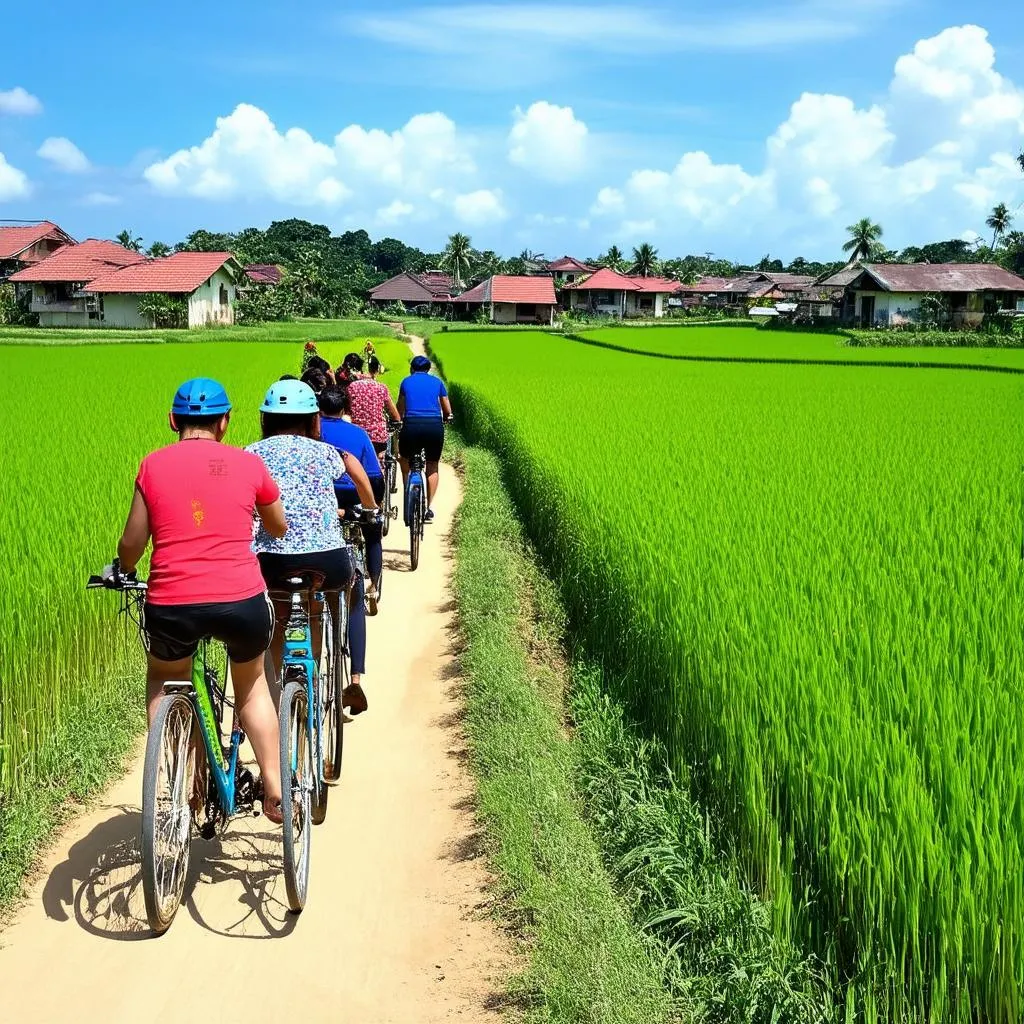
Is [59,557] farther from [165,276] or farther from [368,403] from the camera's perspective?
[165,276]

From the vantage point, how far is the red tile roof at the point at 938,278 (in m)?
51.5

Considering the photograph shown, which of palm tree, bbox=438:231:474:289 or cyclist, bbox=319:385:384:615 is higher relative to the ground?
palm tree, bbox=438:231:474:289

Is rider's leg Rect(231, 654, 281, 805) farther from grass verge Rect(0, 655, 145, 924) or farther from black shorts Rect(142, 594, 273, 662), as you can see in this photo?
grass verge Rect(0, 655, 145, 924)

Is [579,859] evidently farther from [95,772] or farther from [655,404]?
[655,404]

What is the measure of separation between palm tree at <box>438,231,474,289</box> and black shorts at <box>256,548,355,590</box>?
87.7 m

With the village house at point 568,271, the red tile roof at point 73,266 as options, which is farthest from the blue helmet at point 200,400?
the village house at point 568,271

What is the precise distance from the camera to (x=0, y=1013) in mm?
3129

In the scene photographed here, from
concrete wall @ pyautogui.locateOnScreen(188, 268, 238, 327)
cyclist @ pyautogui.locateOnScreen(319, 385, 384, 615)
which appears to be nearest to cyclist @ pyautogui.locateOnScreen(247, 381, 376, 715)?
cyclist @ pyautogui.locateOnScreen(319, 385, 384, 615)

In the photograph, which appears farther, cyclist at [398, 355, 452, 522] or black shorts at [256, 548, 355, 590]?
cyclist at [398, 355, 452, 522]

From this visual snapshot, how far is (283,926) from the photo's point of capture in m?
3.63

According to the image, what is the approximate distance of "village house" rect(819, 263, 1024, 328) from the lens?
5166 centimetres

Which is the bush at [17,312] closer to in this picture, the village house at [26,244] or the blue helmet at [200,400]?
the village house at [26,244]

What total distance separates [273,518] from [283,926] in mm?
1440

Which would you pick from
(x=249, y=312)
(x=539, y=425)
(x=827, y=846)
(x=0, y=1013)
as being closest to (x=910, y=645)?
(x=827, y=846)
